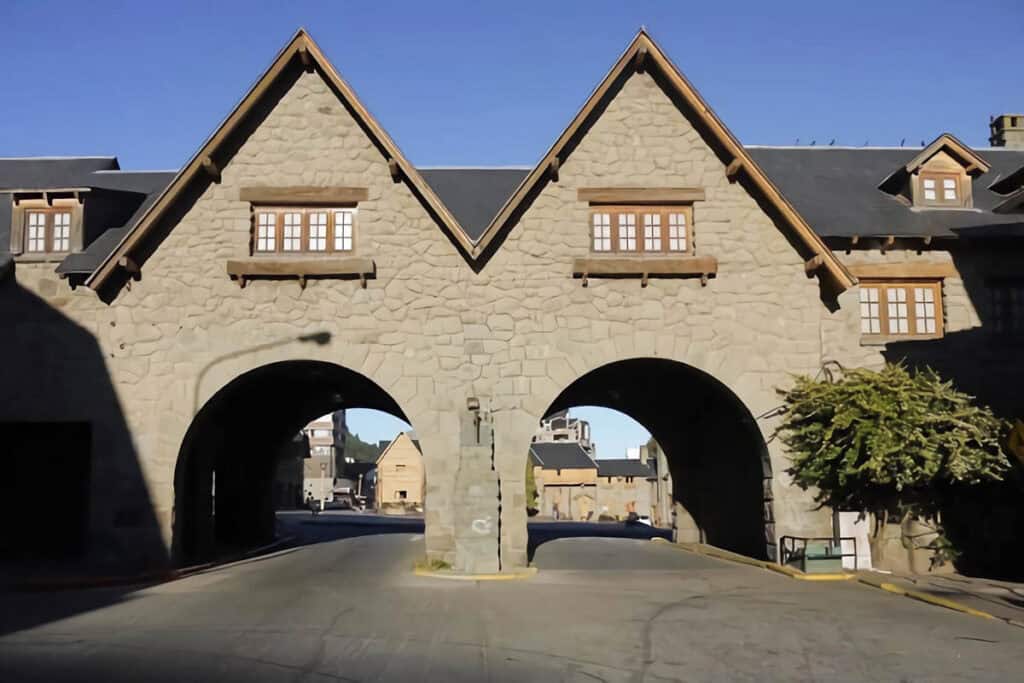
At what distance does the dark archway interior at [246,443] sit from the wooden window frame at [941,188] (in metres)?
14.2

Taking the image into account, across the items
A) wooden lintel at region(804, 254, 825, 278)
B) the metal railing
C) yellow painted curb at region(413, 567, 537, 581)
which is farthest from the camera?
wooden lintel at region(804, 254, 825, 278)

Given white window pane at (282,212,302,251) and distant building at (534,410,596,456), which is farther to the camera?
distant building at (534,410,596,456)

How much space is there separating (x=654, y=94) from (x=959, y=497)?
10966mm

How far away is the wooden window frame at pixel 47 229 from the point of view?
22562mm

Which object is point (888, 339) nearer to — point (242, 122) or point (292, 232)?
point (292, 232)

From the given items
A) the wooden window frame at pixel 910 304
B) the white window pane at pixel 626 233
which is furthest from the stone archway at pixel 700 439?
the wooden window frame at pixel 910 304

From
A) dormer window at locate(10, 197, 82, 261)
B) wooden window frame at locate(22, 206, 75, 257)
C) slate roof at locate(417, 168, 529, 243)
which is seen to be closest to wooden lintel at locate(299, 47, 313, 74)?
slate roof at locate(417, 168, 529, 243)

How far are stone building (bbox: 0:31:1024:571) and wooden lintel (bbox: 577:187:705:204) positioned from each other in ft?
0.16

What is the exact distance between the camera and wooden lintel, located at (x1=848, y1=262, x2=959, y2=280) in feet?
76.3

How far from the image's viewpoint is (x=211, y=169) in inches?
864

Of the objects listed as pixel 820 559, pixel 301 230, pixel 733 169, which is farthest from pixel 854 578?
pixel 301 230

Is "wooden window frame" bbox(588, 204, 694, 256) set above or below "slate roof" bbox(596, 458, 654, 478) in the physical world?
above

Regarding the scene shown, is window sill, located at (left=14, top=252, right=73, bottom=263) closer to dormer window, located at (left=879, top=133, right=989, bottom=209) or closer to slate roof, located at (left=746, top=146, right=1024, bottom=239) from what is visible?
slate roof, located at (left=746, top=146, right=1024, bottom=239)

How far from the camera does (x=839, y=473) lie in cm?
2061
